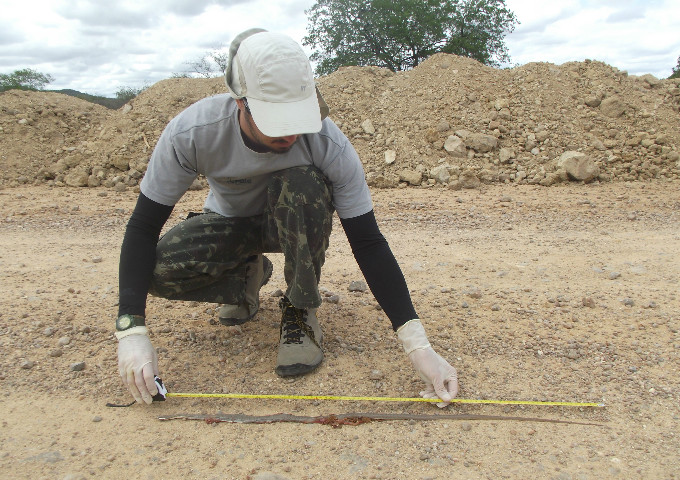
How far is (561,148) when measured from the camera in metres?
6.61

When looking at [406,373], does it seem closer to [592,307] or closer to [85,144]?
[592,307]

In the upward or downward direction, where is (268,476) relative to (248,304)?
downward

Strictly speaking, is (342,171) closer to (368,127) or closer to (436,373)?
(436,373)

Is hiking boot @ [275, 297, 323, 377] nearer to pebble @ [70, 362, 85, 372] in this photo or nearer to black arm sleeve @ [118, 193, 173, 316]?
black arm sleeve @ [118, 193, 173, 316]

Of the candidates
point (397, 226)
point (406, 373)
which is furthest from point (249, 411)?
point (397, 226)

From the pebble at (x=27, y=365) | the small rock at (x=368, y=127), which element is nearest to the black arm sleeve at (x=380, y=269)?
the pebble at (x=27, y=365)

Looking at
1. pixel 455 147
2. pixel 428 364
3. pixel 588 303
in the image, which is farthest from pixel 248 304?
pixel 455 147

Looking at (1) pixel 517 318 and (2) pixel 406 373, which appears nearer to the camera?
(2) pixel 406 373

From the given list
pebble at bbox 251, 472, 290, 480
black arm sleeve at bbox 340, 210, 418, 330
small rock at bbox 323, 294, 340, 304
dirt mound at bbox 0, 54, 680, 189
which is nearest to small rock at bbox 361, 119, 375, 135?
dirt mound at bbox 0, 54, 680, 189

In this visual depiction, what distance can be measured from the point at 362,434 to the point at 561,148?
5663mm

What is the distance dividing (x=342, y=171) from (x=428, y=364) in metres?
0.75

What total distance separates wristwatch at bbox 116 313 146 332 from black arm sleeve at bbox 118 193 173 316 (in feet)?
0.06

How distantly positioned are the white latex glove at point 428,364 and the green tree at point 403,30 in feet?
38.2

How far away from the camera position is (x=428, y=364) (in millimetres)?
1925
